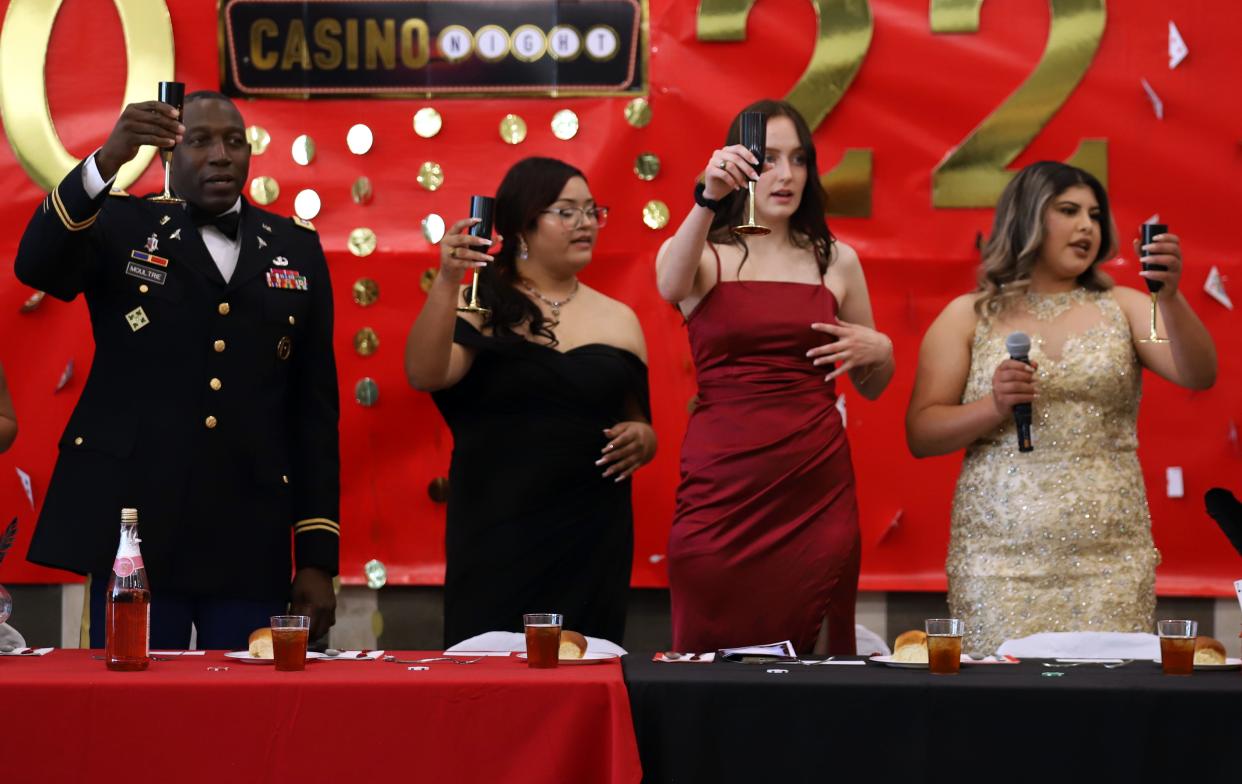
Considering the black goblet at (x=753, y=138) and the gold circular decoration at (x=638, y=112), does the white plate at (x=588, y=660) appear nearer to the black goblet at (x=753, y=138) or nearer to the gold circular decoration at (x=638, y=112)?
the black goblet at (x=753, y=138)

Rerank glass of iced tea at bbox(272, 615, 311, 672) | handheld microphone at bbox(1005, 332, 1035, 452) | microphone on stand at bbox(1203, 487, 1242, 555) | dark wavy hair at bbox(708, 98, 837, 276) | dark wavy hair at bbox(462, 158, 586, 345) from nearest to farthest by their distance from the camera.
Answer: glass of iced tea at bbox(272, 615, 311, 672) < microphone on stand at bbox(1203, 487, 1242, 555) < handheld microphone at bbox(1005, 332, 1035, 452) < dark wavy hair at bbox(708, 98, 837, 276) < dark wavy hair at bbox(462, 158, 586, 345)

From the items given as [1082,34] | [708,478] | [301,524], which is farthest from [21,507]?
[1082,34]

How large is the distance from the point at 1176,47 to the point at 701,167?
4.10 feet

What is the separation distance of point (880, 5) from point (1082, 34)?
52 cm

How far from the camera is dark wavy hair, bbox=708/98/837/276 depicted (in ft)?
10.2

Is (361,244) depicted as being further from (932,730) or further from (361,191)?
(932,730)

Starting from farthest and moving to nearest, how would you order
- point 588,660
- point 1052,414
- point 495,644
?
point 1052,414 < point 495,644 < point 588,660

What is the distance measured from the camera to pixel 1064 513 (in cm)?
301

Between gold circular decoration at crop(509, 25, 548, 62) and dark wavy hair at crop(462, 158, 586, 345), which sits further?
gold circular decoration at crop(509, 25, 548, 62)

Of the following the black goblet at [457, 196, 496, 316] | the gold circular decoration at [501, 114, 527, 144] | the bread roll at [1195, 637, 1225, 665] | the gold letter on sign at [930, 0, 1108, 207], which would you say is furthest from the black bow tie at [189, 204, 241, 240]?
the bread roll at [1195, 637, 1225, 665]

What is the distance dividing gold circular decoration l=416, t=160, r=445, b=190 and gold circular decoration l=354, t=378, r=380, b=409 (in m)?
0.53

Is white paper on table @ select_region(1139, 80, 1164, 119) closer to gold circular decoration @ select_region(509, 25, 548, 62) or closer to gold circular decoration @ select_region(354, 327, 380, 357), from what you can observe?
gold circular decoration @ select_region(509, 25, 548, 62)

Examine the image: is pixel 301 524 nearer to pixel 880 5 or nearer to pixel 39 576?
pixel 39 576

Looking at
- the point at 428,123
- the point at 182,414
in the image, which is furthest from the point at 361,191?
the point at 182,414
